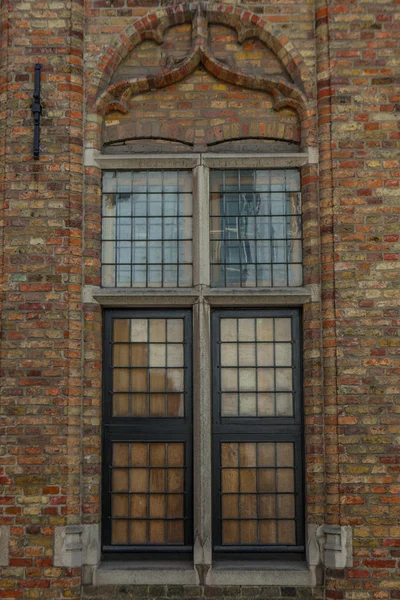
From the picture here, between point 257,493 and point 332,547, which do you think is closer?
point 332,547

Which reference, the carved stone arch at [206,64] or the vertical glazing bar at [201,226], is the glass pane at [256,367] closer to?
the vertical glazing bar at [201,226]

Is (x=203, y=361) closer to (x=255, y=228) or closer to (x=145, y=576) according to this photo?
(x=255, y=228)

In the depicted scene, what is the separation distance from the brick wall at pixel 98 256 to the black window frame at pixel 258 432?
13cm

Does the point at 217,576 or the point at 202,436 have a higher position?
the point at 202,436

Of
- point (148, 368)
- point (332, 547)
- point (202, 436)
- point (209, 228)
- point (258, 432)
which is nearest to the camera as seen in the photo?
point (332, 547)

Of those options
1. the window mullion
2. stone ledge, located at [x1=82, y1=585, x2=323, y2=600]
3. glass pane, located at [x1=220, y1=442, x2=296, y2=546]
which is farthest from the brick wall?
the window mullion

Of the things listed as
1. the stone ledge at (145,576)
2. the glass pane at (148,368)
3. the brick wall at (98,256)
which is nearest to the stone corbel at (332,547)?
the brick wall at (98,256)

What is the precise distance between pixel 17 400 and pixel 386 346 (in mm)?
2862

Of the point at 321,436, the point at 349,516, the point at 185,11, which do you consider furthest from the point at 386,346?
the point at 185,11

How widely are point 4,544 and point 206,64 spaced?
13.6 ft

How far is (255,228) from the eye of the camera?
592 centimetres

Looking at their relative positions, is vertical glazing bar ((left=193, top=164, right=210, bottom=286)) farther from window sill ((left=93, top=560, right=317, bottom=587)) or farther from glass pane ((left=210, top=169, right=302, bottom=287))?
window sill ((left=93, top=560, right=317, bottom=587))

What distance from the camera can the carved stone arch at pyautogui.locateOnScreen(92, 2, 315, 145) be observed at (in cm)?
588

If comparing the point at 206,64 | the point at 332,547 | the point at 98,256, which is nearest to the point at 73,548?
the point at 332,547
